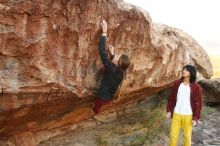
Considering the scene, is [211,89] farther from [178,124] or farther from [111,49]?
[111,49]

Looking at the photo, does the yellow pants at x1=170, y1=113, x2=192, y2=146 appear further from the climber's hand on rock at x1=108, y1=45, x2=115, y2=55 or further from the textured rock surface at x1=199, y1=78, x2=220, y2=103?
the textured rock surface at x1=199, y1=78, x2=220, y2=103

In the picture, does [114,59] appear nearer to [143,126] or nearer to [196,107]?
[196,107]

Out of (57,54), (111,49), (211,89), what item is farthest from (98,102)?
(211,89)

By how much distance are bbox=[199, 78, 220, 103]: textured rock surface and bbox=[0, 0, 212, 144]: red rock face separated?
5.80 m

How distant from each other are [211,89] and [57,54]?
30.2ft

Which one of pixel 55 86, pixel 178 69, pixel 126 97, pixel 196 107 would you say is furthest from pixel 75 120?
pixel 178 69

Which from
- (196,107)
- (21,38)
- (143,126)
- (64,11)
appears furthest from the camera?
(143,126)

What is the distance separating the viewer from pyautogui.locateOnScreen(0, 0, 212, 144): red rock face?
6.54m

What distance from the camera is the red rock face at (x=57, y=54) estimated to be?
6.54m

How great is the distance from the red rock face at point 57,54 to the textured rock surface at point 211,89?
580 centimetres

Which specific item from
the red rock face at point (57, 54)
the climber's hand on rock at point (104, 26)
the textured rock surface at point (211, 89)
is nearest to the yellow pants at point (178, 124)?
the red rock face at point (57, 54)

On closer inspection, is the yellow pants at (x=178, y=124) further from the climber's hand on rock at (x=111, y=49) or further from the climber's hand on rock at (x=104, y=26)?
the climber's hand on rock at (x=104, y=26)

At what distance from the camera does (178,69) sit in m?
12.2

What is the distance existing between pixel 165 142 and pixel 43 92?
4.63m
